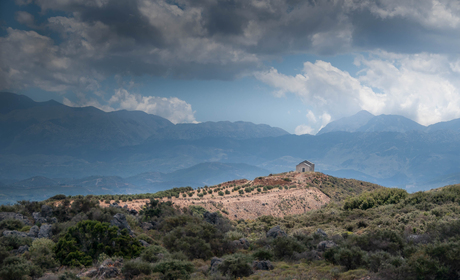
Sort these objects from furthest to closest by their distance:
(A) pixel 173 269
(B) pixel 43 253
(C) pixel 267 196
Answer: (C) pixel 267 196
(B) pixel 43 253
(A) pixel 173 269

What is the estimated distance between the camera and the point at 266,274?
16.6 meters

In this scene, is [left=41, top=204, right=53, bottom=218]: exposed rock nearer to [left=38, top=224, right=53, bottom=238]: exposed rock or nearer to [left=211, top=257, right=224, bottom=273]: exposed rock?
[left=38, top=224, right=53, bottom=238]: exposed rock

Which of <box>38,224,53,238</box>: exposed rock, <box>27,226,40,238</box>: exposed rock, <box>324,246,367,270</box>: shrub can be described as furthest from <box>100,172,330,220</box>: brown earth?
<box>324,246,367,270</box>: shrub

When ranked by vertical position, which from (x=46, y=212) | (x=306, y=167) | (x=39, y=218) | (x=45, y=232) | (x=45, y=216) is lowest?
(x=45, y=232)

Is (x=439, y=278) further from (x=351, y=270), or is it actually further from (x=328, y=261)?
(x=328, y=261)

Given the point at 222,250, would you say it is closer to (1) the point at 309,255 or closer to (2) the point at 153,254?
(2) the point at 153,254

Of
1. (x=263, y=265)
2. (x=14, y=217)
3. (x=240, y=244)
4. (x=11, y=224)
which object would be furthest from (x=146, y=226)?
(x=263, y=265)

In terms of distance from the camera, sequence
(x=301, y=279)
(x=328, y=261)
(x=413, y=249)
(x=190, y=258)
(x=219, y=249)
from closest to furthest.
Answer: (x=301, y=279), (x=413, y=249), (x=328, y=261), (x=190, y=258), (x=219, y=249)

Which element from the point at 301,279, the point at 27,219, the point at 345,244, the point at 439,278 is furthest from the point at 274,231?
the point at 27,219

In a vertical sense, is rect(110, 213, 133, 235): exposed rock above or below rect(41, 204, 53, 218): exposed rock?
below

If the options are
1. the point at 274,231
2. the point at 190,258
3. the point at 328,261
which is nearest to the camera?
the point at 328,261

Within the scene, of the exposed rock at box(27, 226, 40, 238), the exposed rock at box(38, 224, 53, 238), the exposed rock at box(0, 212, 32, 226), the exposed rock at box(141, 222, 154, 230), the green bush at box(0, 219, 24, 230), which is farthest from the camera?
the exposed rock at box(141, 222, 154, 230)

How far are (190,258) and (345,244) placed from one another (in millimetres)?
10298

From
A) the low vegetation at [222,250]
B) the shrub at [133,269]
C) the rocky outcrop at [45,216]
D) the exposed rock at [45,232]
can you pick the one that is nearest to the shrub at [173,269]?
the low vegetation at [222,250]
